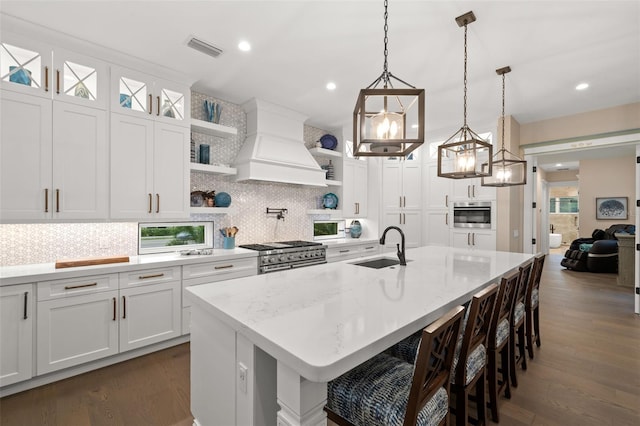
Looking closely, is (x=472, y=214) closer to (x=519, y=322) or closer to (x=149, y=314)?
(x=519, y=322)

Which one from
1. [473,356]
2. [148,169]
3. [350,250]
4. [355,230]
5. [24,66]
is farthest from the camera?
[355,230]

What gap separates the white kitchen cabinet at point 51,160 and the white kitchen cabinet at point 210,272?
0.97 meters

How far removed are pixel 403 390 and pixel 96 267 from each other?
265cm

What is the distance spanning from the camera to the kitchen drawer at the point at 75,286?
91.9 inches

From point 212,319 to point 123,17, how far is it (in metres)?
2.42

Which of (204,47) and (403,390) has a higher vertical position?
(204,47)

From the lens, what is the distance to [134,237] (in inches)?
128

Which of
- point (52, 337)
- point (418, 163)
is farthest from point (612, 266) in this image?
point (52, 337)

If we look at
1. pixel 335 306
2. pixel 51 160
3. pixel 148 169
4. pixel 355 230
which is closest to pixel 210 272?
pixel 148 169

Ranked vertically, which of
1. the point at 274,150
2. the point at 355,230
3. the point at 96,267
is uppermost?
the point at 274,150

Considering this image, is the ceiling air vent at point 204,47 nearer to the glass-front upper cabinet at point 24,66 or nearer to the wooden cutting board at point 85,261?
the glass-front upper cabinet at point 24,66

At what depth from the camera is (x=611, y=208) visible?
832 cm

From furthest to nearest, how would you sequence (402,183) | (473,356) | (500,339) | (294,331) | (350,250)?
(402,183) → (350,250) → (500,339) → (473,356) → (294,331)

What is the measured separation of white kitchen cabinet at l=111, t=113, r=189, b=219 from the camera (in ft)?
9.40
